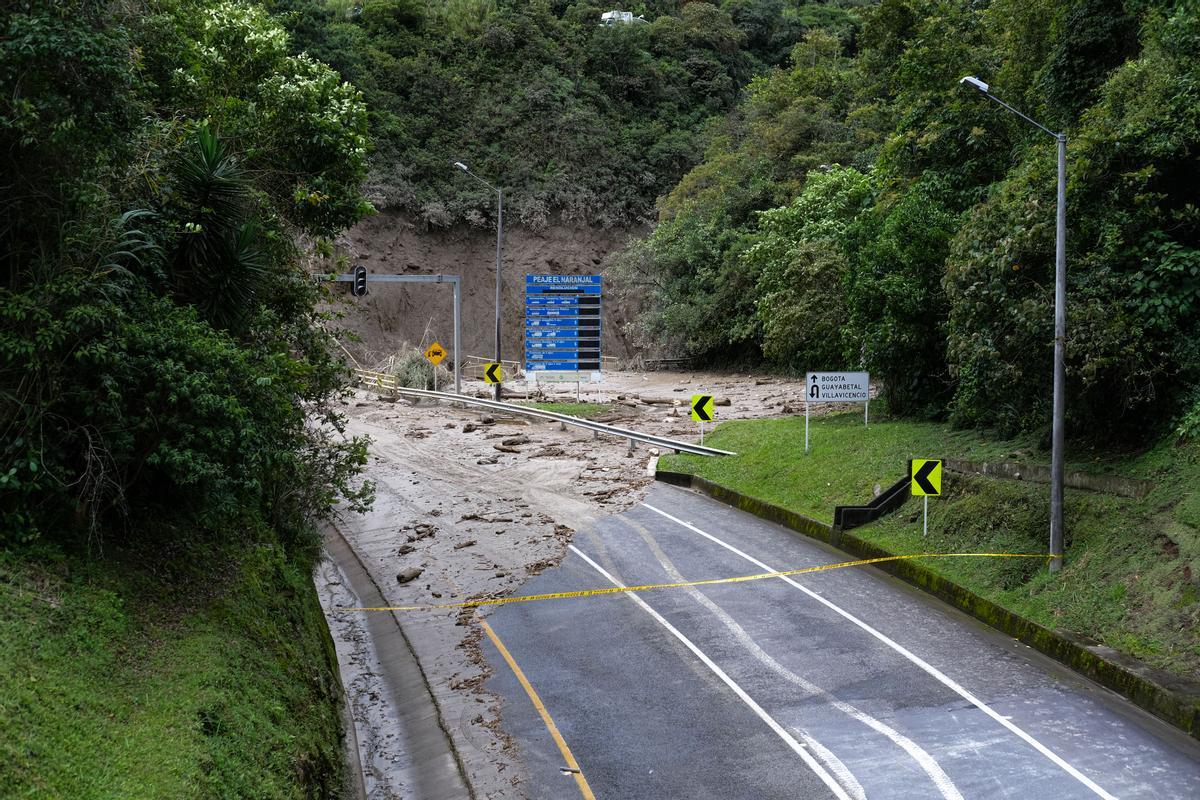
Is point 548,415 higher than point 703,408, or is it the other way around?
point 703,408

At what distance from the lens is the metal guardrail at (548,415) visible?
2968 centimetres

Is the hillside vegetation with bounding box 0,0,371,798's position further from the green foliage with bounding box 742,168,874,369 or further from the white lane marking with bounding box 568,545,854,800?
the green foliage with bounding box 742,168,874,369

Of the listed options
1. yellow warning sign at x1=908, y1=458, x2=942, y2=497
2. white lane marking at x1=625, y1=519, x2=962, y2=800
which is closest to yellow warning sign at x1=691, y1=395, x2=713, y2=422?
yellow warning sign at x1=908, y1=458, x2=942, y2=497

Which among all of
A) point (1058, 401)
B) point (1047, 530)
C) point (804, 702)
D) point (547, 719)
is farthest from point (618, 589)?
point (1058, 401)

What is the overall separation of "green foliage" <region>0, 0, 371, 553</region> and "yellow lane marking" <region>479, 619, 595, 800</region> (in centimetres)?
400

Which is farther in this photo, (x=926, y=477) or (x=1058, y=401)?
(x=926, y=477)

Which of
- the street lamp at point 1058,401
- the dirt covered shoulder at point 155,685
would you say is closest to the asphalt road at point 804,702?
the street lamp at point 1058,401

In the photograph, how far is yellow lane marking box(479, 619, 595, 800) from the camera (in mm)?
10625

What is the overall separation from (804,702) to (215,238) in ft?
31.2

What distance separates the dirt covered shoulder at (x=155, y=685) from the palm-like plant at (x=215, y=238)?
11.1 ft

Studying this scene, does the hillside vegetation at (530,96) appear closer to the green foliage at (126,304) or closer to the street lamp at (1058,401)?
the green foliage at (126,304)

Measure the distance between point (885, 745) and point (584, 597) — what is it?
22.7ft

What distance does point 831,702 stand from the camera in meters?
12.5

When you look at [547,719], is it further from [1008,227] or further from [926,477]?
[1008,227]
